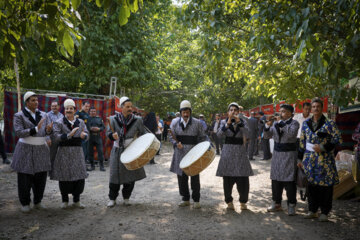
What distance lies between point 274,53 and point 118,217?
504cm

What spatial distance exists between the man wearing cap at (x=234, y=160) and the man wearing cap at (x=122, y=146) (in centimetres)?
148

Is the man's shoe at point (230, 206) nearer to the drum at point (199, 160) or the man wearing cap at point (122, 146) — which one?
the drum at point (199, 160)

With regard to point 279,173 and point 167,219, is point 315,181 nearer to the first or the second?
point 279,173

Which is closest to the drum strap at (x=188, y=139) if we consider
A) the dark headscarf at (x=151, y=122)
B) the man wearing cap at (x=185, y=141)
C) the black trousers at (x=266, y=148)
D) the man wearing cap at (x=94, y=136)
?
the man wearing cap at (x=185, y=141)

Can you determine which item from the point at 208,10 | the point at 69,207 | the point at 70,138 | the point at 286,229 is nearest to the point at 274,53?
the point at 208,10

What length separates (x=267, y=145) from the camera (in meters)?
12.7

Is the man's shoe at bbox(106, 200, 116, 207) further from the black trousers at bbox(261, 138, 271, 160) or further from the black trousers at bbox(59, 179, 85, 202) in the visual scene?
the black trousers at bbox(261, 138, 271, 160)

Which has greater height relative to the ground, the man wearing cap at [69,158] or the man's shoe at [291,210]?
the man wearing cap at [69,158]

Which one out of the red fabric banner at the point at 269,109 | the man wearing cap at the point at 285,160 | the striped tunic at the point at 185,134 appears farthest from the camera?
the red fabric banner at the point at 269,109

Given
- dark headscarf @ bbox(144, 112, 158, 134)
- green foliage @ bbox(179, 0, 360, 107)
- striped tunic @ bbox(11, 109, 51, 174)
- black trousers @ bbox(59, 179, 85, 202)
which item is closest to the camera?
green foliage @ bbox(179, 0, 360, 107)

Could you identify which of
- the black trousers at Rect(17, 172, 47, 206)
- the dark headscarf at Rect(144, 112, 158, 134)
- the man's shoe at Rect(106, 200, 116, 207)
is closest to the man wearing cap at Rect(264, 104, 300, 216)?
the man's shoe at Rect(106, 200, 116, 207)

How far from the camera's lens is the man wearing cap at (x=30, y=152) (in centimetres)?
511

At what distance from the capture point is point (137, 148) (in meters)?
5.24

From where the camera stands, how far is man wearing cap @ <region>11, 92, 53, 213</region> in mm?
5113
